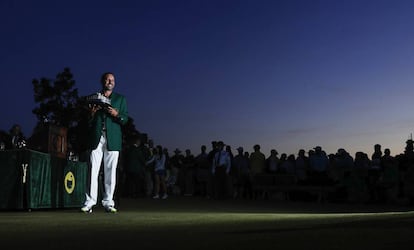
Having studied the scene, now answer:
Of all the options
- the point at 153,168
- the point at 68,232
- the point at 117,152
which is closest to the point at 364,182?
the point at 153,168

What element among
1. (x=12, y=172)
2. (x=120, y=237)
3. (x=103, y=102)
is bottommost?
(x=120, y=237)

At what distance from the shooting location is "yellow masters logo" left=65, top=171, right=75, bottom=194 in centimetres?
989

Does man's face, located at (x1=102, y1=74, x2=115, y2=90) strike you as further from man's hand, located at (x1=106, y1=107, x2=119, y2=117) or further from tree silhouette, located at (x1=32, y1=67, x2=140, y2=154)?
tree silhouette, located at (x1=32, y1=67, x2=140, y2=154)

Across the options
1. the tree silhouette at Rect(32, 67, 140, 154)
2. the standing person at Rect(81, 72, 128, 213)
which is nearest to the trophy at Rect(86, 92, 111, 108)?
the standing person at Rect(81, 72, 128, 213)

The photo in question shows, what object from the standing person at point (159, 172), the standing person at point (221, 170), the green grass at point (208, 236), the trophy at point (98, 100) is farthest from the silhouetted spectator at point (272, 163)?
the green grass at point (208, 236)

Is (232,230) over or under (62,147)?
under

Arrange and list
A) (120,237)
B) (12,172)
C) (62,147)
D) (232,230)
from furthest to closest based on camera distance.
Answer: (62,147)
(12,172)
(232,230)
(120,237)

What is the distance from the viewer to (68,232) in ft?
15.9

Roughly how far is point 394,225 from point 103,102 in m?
4.45

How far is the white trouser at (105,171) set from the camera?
8.09 meters

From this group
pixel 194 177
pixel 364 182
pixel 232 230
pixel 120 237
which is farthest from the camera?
pixel 194 177

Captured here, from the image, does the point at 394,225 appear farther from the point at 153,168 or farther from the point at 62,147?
the point at 153,168

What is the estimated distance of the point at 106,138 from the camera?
26.6ft

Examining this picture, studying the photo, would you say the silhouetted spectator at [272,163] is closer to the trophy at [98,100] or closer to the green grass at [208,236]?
the trophy at [98,100]
